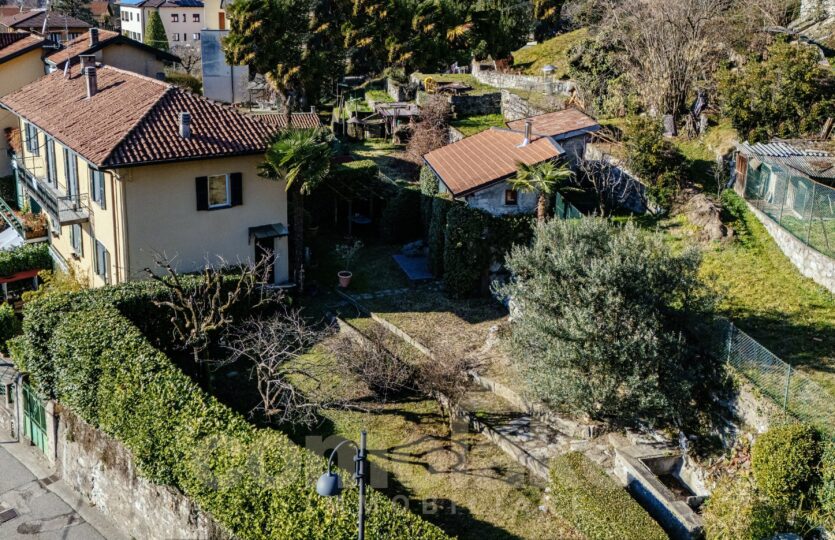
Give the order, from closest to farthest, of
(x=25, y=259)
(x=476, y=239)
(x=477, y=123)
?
(x=476, y=239) < (x=25, y=259) < (x=477, y=123)

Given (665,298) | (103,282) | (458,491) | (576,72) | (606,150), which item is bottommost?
(458,491)

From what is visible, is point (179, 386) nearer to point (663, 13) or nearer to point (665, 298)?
point (665, 298)

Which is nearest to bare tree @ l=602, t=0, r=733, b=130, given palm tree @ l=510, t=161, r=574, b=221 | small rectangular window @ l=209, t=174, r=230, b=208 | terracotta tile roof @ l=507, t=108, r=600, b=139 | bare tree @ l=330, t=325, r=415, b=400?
terracotta tile roof @ l=507, t=108, r=600, b=139

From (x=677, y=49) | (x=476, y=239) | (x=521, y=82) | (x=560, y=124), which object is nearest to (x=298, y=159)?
(x=476, y=239)

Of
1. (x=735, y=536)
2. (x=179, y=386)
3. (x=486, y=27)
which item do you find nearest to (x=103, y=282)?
(x=179, y=386)

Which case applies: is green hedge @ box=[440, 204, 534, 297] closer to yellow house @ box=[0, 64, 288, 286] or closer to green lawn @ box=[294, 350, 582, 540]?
yellow house @ box=[0, 64, 288, 286]

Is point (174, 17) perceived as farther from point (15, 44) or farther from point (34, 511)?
point (34, 511)

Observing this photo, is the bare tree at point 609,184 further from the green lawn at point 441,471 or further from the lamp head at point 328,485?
the lamp head at point 328,485

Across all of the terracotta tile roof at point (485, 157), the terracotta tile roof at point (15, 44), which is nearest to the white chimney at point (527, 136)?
the terracotta tile roof at point (485, 157)
